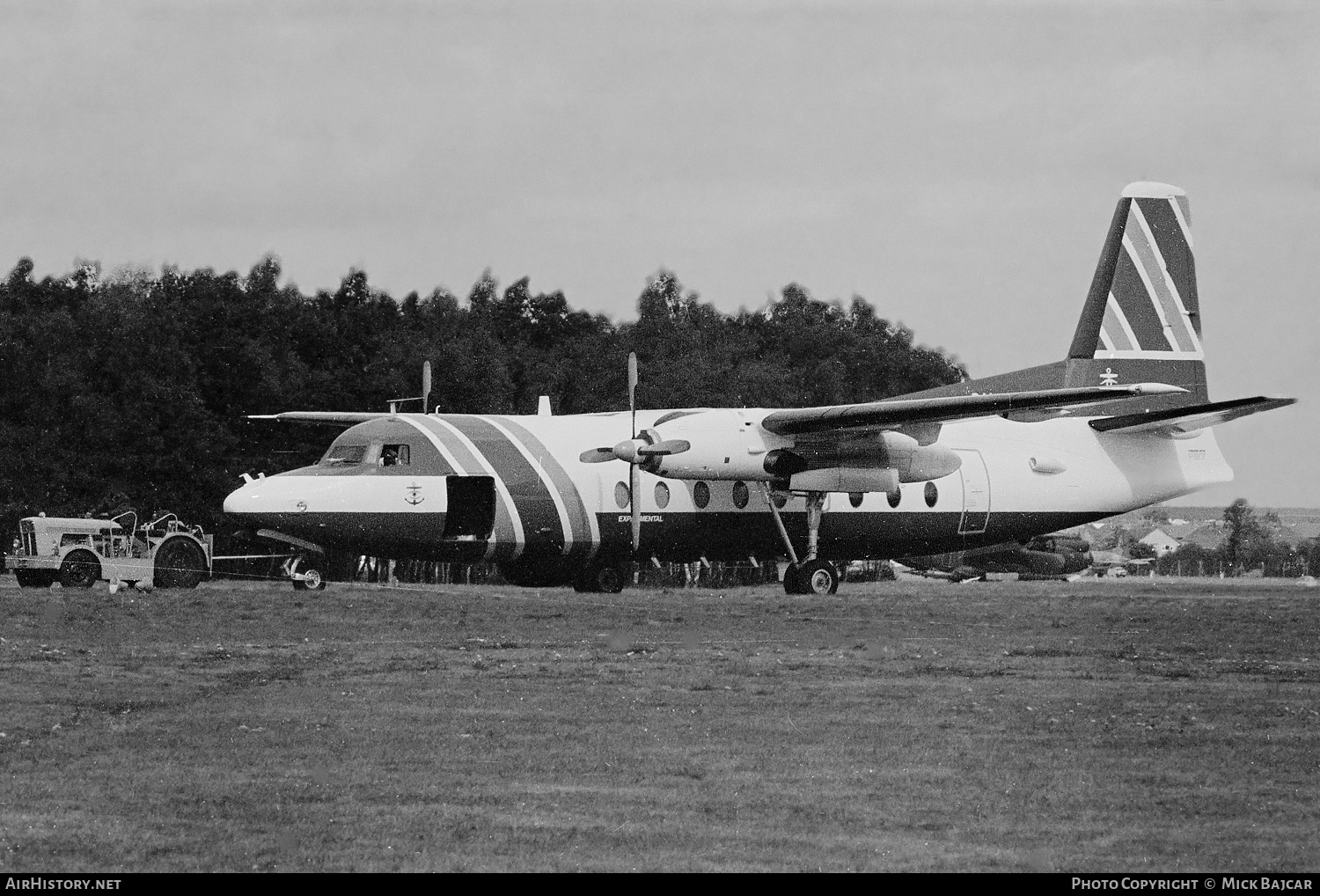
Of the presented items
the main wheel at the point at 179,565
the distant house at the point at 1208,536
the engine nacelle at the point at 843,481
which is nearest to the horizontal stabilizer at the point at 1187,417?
the engine nacelle at the point at 843,481

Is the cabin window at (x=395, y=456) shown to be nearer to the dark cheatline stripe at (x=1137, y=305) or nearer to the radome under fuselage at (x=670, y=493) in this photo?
the radome under fuselage at (x=670, y=493)

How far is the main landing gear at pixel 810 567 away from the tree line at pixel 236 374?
66.1 ft

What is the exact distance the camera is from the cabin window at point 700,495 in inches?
1207

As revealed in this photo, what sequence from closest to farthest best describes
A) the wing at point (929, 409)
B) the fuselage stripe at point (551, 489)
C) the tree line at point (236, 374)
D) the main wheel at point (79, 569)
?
the wing at point (929, 409)
the fuselage stripe at point (551, 489)
the main wheel at point (79, 569)
the tree line at point (236, 374)

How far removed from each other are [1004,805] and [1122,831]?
88cm

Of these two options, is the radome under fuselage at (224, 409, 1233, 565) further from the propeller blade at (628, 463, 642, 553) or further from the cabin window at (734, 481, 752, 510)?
the propeller blade at (628, 463, 642, 553)

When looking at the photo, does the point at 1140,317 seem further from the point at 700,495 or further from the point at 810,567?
the point at 700,495

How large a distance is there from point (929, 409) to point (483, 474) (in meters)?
7.68

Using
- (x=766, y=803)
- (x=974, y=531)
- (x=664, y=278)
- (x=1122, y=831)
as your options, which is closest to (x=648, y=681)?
(x=766, y=803)

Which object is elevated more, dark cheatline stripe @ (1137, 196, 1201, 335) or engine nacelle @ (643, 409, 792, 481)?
dark cheatline stripe @ (1137, 196, 1201, 335)

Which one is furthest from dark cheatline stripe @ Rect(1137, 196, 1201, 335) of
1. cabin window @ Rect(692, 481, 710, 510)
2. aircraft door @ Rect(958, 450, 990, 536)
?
cabin window @ Rect(692, 481, 710, 510)

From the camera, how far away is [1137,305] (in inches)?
1375

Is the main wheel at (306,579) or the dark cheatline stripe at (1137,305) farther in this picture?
the dark cheatline stripe at (1137,305)

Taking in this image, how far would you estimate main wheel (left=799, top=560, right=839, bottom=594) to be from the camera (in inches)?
1225
